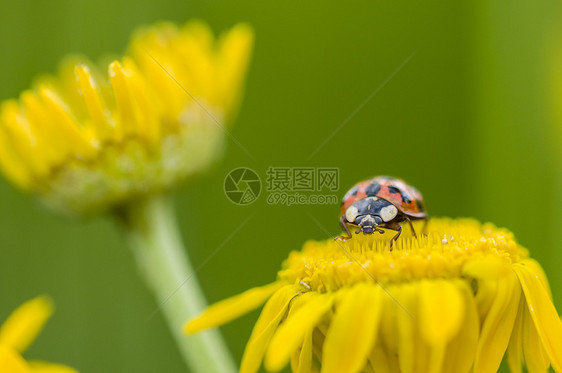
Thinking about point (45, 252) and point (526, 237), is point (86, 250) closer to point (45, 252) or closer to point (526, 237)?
point (45, 252)

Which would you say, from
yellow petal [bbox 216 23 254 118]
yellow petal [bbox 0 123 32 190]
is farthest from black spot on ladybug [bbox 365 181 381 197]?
yellow petal [bbox 0 123 32 190]

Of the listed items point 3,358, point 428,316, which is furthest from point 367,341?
point 3,358

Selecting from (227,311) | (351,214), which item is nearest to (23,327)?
(227,311)

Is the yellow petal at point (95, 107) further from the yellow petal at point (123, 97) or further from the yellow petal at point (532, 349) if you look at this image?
the yellow petal at point (532, 349)

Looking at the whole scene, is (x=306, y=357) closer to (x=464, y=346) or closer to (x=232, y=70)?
(x=464, y=346)

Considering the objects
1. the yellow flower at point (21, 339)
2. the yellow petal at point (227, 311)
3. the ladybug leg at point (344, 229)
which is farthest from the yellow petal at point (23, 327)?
the ladybug leg at point (344, 229)

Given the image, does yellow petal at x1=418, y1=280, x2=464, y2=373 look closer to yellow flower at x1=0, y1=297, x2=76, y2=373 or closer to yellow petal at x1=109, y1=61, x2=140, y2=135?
yellow flower at x1=0, y1=297, x2=76, y2=373
